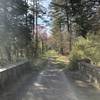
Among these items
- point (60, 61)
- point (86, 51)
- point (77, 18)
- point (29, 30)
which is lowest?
point (60, 61)

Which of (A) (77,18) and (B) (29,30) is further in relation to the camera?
(A) (77,18)

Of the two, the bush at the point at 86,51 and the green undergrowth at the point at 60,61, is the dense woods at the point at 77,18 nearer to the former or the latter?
the bush at the point at 86,51

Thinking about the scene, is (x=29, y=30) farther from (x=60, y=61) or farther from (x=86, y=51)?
(x=60, y=61)

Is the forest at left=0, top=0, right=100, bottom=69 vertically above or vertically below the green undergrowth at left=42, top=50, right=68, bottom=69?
above

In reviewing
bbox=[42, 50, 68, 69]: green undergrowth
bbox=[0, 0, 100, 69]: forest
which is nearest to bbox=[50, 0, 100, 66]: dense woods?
bbox=[0, 0, 100, 69]: forest

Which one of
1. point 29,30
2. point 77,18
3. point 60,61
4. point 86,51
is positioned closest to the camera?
point 86,51

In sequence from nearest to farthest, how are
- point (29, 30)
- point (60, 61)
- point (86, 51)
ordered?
1. point (86, 51)
2. point (29, 30)
3. point (60, 61)

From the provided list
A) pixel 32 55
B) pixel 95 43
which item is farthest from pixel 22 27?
pixel 32 55

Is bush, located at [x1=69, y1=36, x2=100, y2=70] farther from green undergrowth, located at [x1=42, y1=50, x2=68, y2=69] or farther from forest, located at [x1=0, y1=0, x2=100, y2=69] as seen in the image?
green undergrowth, located at [x1=42, y1=50, x2=68, y2=69]

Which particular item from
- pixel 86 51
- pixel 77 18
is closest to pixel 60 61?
pixel 77 18

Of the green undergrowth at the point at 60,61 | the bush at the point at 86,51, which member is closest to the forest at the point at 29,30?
the bush at the point at 86,51

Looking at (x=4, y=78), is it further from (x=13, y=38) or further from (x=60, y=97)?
(x=13, y=38)

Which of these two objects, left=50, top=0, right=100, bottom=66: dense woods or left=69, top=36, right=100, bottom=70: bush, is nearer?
left=69, top=36, right=100, bottom=70: bush

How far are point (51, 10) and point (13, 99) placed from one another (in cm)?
4397
